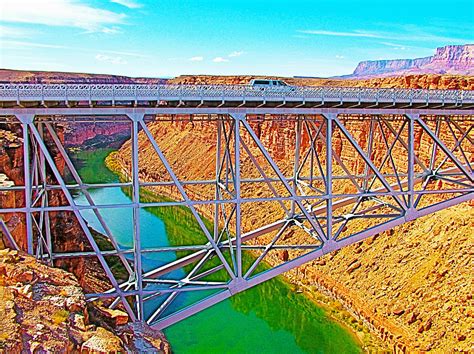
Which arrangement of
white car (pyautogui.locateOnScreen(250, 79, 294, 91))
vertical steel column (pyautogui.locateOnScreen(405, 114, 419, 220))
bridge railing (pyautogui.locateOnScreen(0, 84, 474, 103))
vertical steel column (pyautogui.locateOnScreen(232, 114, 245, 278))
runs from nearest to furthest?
bridge railing (pyautogui.locateOnScreen(0, 84, 474, 103))
vertical steel column (pyautogui.locateOnScreen(232, 114, 245, 278))
white car (pyautogui.locateOnScreen(250, 79, 294, 91))
vertical steel column (pyautogui.locateOnScreen(405, 114, 419, 220))

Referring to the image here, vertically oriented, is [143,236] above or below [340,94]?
below

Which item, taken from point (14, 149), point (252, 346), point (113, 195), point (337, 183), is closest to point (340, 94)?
point (252, 346)

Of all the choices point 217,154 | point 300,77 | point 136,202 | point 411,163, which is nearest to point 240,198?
point 136,202

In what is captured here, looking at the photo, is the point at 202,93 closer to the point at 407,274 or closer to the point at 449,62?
the point at 407,274

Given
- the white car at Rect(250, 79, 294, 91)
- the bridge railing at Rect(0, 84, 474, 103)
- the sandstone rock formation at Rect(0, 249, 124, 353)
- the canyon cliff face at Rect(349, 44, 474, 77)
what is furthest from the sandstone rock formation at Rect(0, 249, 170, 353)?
the canyon cliff face at Rect(349, 44, 474, 77)

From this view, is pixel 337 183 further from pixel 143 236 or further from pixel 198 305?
pixel 198 305

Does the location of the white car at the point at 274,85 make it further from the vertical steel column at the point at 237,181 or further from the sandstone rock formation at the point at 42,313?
the sandstone rock formation at the point at 42,313

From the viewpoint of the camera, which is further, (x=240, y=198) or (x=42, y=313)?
(x=240, y=198)

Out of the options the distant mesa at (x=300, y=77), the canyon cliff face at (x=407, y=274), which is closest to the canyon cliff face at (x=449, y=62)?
the distant mesa at (x=300, y=77)

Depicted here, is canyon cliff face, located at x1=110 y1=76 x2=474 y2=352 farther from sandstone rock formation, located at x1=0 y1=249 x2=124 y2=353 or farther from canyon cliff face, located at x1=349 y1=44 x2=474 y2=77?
canyon cliff face, located at x1=349 y1=44 x2=474 y2=77
